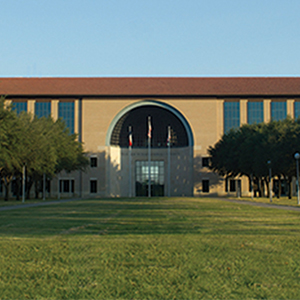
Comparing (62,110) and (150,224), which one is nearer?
(150,224)

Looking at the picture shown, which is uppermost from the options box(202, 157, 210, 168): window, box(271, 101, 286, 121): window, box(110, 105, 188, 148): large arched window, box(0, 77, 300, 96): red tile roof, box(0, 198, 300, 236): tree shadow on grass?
box(0, 77, 300, 96): red tile roof

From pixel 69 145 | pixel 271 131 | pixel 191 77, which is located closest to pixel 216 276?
pixel 271 131

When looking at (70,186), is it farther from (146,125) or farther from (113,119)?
(146,125)

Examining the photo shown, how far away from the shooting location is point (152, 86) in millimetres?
91875

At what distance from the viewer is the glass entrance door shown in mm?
97250

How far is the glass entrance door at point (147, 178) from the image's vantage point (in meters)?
97.2

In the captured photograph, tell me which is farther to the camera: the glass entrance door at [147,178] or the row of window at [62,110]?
the glass entrance door at [147,178]

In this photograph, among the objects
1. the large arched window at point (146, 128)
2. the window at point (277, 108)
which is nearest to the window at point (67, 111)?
the large arched window at point (146, 128)

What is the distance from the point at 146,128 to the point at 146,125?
659 millimetres

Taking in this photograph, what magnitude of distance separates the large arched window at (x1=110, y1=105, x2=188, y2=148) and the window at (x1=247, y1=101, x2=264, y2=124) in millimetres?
13402

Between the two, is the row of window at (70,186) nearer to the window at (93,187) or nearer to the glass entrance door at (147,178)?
the window at (93,187)

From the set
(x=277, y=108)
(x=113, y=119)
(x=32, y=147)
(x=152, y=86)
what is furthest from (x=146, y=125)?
(x=32, y=147)

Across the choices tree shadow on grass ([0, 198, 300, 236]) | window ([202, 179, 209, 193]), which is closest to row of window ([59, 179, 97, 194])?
window ([202, 179, 209, 193])

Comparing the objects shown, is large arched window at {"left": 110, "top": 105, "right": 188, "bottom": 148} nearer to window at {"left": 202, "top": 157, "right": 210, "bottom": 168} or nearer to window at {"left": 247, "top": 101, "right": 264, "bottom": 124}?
window at {"left": 202, "top": 157, "right": 210, "bottom": 168}
